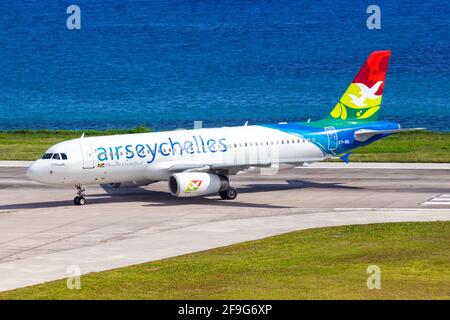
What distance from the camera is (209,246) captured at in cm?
4534

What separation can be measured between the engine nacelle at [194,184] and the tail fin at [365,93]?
485 inches

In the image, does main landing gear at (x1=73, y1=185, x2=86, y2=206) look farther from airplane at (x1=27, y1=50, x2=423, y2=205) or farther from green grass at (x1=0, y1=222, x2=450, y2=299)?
green grass at (x1=0, y1=222, x2=450, y2=299)

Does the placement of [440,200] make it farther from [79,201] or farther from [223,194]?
[79,201]

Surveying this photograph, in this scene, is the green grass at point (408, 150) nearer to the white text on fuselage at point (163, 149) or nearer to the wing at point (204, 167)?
the white text on fuselage at point (163, 149)

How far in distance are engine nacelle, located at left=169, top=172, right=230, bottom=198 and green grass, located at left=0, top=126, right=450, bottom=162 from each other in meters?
25.7

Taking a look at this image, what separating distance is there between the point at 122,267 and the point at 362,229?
13946mm

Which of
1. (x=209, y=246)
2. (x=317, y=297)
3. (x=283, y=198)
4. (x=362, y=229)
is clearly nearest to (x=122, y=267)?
(x=209, y=246)

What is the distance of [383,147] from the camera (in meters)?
90.4

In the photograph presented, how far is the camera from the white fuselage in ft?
186

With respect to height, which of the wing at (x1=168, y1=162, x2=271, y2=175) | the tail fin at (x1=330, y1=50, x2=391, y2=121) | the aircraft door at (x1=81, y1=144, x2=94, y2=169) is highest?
the tail fin at (x1=330, y1=50, x2=391, y2=121)

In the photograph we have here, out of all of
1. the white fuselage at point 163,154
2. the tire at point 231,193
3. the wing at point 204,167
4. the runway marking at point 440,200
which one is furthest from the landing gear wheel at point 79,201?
the runway marking at point 440,200

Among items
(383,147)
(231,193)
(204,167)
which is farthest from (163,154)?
(383,147)

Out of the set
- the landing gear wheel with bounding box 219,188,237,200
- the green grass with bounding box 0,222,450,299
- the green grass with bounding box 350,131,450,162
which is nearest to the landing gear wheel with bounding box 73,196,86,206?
the landing gear wheel with bounding box 219,188,237,200
